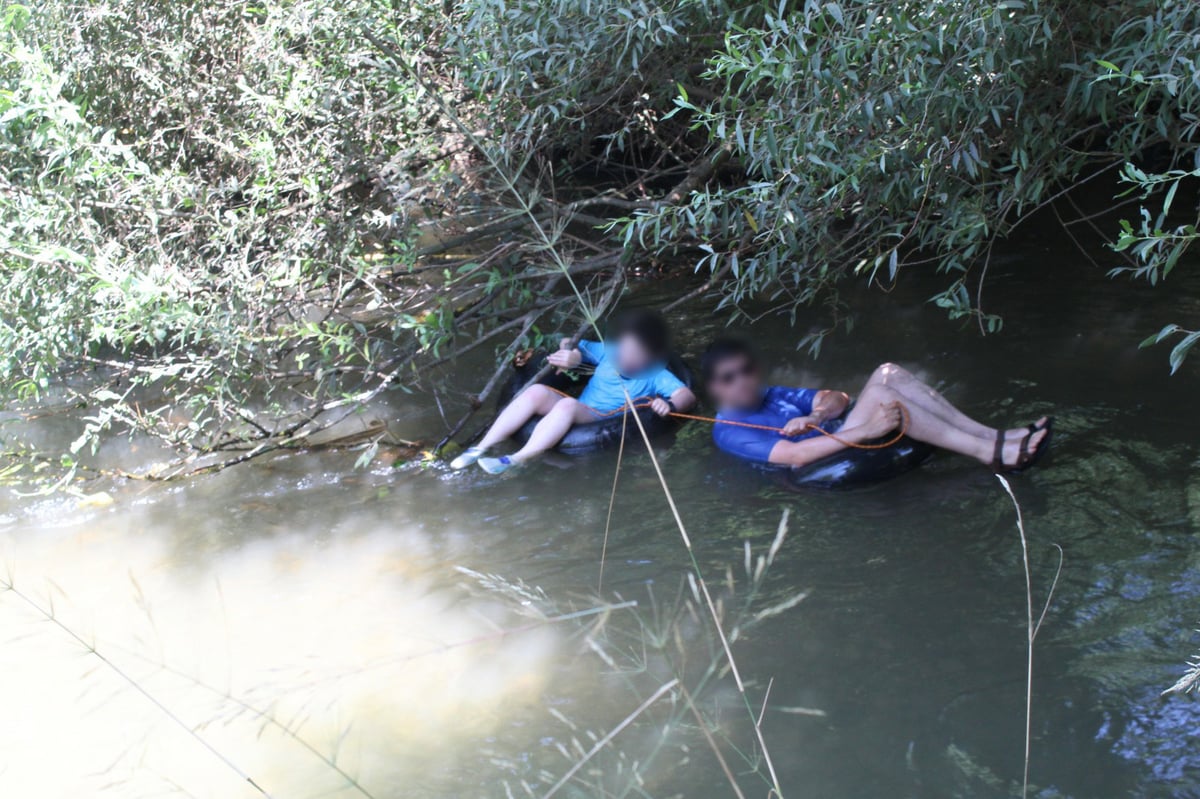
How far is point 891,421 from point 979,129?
1.56m

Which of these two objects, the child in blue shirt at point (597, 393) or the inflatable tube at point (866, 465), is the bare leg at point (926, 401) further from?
the child in blue shirt at point (597, 393)

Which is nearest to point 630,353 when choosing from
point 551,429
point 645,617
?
point 551,429

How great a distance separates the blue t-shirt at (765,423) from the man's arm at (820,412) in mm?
43

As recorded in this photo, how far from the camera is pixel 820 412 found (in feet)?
18.6

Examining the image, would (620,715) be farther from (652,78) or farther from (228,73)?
(228,73)

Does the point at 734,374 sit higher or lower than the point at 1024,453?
higher

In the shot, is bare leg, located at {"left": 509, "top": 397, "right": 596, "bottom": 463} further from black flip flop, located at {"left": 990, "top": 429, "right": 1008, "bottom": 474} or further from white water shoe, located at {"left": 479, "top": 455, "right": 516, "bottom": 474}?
black flip flop, located at {"left": 990, "top": 429, "right": 1008, "bottom": 474}

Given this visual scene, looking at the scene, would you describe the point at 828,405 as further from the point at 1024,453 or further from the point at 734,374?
the point at 1024,453

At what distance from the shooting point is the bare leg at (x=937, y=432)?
5234 millimetres

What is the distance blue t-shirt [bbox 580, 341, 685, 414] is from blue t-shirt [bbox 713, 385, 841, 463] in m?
0.71

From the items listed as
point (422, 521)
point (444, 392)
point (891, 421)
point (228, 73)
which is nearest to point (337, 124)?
point (228, 73)

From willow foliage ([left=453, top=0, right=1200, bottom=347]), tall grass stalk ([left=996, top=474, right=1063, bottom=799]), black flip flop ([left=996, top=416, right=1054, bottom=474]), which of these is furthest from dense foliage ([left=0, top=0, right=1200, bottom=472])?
tall grass stalk ([left=996, top=474, right=1063, bottom=799])

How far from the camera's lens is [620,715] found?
400 cm

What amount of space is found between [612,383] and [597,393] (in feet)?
0.64
